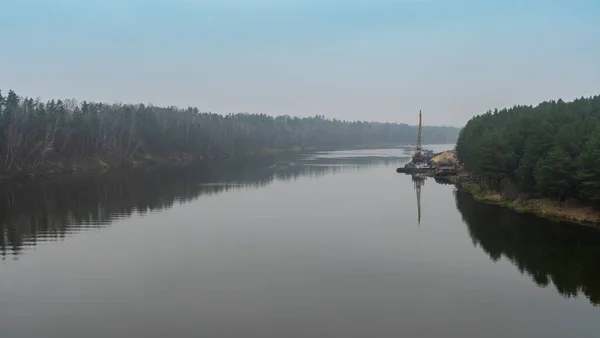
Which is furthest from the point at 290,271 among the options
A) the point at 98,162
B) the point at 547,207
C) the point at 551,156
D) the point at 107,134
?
the point at 107,134

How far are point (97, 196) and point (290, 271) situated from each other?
32183 millimetres

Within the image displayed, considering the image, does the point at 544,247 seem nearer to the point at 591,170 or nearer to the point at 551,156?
the point at 591,170

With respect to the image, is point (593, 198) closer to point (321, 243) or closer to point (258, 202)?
point (321, 243)

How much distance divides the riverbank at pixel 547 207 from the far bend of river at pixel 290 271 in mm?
1469

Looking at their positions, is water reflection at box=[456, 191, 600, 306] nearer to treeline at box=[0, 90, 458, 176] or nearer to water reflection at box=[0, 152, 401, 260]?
water reflection at box=[0, 152, 401, 260]

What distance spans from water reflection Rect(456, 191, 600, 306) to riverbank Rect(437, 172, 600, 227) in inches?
45.3

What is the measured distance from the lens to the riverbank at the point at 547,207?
34237 millimetres

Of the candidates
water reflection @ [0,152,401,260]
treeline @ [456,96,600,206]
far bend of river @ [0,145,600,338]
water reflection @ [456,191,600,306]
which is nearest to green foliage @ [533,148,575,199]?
treeline @ [456,96,600,206]

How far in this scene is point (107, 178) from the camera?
66.3 metres

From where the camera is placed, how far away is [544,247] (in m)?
28.8

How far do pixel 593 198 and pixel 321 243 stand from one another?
18044 mm

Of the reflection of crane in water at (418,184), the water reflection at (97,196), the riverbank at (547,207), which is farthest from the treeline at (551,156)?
the water reflection at (97,196)

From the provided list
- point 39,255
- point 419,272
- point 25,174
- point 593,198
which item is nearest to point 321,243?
point 419,272

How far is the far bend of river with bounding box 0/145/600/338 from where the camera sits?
18266 mm
